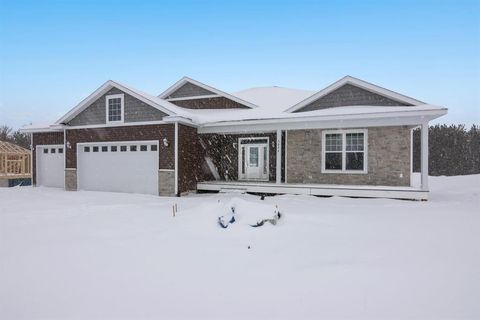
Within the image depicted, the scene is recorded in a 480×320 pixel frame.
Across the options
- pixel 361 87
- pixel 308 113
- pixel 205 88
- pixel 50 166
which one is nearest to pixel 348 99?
pixel 361 87

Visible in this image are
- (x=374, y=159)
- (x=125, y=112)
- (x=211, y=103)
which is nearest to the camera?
(x=374, y=159)

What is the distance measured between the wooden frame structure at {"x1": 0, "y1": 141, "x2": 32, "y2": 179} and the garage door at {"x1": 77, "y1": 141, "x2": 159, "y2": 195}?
8427 mm

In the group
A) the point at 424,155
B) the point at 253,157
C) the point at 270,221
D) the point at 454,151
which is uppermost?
the point at 454,151

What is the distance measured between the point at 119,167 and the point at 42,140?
6.13 metres

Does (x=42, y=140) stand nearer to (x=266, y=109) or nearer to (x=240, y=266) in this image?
(x=266, y=109)

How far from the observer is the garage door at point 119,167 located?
45.0ft

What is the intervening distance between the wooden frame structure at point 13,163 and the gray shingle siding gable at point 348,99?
19.2 meters

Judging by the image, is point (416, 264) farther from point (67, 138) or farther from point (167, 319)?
point (67, 138)

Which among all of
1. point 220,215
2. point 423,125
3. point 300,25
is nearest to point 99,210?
point 220,215

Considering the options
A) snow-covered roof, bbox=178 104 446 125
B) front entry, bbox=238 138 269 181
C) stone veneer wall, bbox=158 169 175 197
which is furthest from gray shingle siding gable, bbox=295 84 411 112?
stone veneer wall, bbox=158 169 175 197

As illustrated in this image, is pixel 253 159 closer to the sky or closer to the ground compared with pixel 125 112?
closer to the ground

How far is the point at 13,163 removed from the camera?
21484 millimetres

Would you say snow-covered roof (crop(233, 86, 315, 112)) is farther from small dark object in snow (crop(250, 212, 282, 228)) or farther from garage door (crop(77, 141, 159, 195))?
small dark object in snow (crop(250, 212, 282, 228))

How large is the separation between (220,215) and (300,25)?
52.4ft
